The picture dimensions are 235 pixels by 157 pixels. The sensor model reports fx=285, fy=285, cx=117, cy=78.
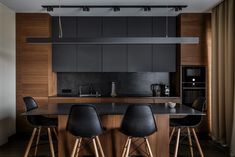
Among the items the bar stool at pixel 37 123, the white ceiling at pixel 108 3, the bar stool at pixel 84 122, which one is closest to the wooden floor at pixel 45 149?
the bar stool at pixel 37 123

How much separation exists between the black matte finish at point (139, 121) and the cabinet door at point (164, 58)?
279 cm

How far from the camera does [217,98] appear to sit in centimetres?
545

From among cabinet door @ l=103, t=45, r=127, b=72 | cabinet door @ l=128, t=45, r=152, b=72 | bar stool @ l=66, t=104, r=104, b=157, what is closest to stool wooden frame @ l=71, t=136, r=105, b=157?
bar stool @ l=66, t=104, r=104, b=157

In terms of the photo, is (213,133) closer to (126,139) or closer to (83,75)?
(126,139)

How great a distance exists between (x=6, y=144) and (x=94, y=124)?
2652 mm

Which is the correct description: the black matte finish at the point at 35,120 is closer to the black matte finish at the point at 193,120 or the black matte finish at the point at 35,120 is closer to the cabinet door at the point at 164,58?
the black matte finish at the point at 193,120

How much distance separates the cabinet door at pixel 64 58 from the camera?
20.4ft

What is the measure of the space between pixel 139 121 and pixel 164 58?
2966mm

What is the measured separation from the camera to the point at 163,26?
6.18 meters

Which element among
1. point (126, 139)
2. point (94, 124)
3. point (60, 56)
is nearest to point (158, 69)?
→ point (60, 56)

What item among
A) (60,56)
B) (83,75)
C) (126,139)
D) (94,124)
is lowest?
(126,139)

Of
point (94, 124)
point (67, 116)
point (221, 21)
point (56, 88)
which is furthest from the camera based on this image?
point (56, 88)

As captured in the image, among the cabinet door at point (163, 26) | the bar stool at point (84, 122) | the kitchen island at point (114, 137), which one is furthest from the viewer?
the cabinet door at point (163, 26)

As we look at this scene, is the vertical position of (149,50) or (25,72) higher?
(149,50)
